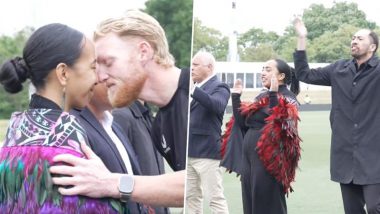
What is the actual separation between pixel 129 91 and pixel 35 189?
0.28 meters

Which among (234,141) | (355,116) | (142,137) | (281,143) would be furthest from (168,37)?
(355,116)

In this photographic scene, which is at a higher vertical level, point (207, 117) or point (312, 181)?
point (207, 117)

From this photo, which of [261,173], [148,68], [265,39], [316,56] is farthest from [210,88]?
[148,68]

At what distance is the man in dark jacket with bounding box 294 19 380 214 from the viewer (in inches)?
138

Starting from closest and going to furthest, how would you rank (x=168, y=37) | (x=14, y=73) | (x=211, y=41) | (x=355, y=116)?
(x=14, y=73) < (x=168, y=37) < (x=211, y=41) < (x=355, y=116)

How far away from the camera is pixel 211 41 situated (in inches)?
107

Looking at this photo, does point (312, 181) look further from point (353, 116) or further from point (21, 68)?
point (21, 68)

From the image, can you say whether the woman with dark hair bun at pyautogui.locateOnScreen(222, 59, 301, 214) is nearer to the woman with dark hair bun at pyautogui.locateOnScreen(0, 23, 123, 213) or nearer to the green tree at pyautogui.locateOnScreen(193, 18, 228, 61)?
the green tree at pyautogui.locateOnScreen(193, 18, 228, 61)

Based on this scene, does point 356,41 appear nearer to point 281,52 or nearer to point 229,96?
point 281,52

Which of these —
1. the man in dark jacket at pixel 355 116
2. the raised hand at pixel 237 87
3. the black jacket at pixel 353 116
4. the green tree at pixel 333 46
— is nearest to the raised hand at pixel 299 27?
the man in dark jacket at pixel 355 116

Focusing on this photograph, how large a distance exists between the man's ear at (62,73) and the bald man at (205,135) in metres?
1.21

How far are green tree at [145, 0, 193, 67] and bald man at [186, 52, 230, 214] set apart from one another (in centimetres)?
106

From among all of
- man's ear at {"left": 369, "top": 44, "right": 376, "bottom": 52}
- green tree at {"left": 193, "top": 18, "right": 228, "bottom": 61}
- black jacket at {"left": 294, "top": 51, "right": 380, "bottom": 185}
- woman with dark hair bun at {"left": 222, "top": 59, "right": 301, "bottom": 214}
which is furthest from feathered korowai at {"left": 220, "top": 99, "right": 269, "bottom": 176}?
man's ear at {"left": 369, "top": 44, "right": 376, "bottom": 52}

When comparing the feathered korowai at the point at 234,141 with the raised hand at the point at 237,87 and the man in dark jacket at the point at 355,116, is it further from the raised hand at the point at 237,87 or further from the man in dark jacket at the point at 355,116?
the man in dark jacket at the point at 355,116
